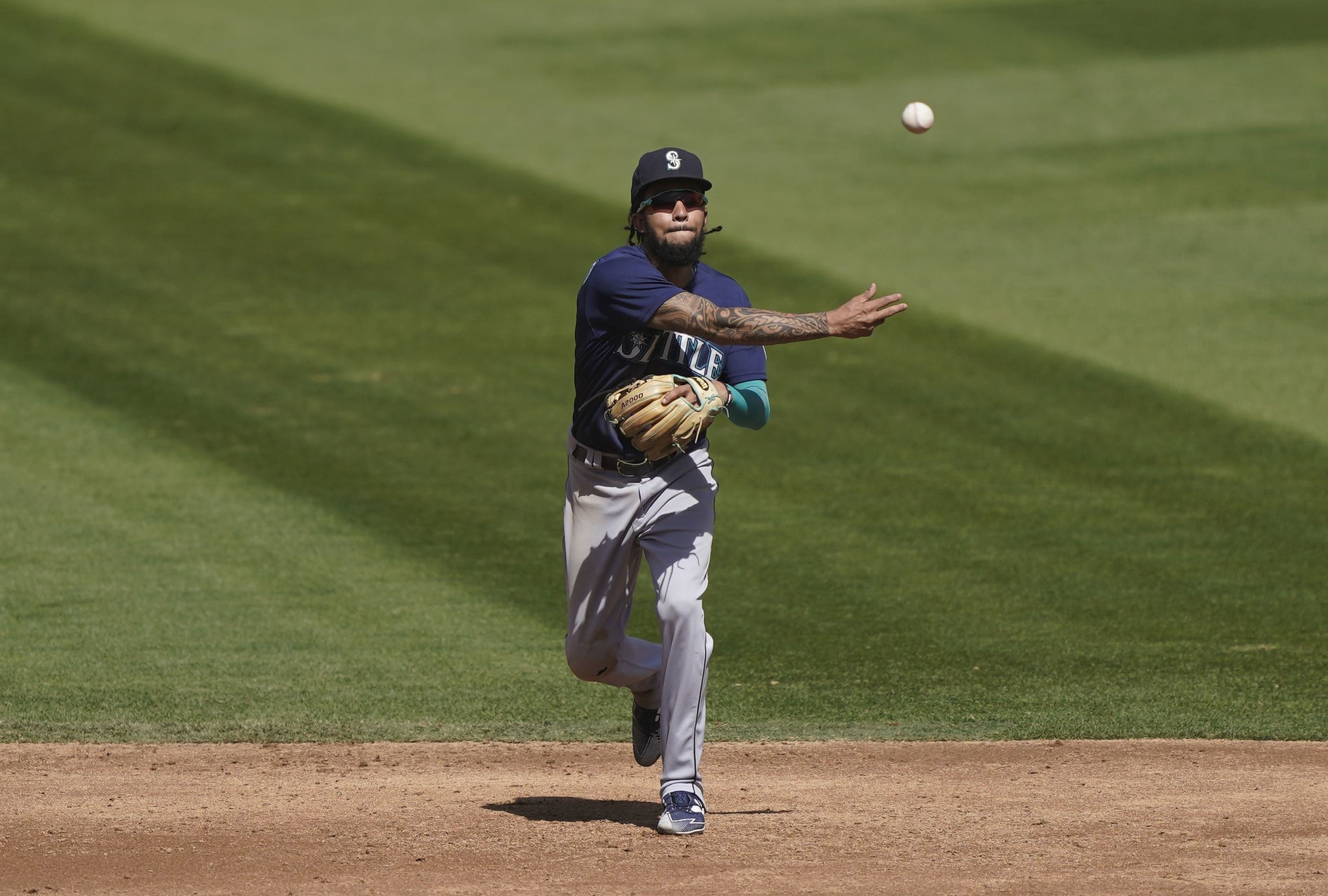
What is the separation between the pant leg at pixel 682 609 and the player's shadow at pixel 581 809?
13.0 inches

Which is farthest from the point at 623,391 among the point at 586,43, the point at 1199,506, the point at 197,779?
the point at 586,43

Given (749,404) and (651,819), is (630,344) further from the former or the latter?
(651,819)

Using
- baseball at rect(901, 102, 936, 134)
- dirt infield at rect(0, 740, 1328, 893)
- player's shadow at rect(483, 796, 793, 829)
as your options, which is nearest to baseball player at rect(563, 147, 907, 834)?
player's shadow at rect(483, 796, 793, 829)

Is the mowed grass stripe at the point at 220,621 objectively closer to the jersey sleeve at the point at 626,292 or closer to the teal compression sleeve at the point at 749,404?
the teal compression sleeve at the point at 749,404

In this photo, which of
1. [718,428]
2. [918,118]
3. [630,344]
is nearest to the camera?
[630,344]

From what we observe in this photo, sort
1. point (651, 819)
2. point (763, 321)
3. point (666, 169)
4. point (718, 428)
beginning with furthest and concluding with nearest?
point (718, 428) < point (651, 819) < point (666, 169) < point (763, 321)

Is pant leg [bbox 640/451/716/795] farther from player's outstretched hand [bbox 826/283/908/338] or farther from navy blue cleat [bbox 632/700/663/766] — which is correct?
player's outstretched hand [bbox 826/283/908/338]

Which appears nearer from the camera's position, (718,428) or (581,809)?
(581,809)

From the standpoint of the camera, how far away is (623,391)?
6469 mm

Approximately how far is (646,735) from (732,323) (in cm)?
177

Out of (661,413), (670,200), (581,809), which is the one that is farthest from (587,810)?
(670,200)

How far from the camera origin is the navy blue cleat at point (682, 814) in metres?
6.50

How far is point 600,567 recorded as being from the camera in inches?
264

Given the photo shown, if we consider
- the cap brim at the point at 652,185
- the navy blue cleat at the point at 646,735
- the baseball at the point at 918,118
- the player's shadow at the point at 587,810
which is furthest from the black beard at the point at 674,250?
the baseball at the point at 918,118
